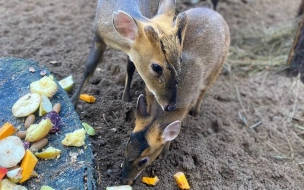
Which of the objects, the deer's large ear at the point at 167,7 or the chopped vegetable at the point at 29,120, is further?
the deer's large ear at the point at 167,7

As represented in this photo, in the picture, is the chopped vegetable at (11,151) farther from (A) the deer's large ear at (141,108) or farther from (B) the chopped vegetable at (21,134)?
(A) the deer's large ear at (141,108)

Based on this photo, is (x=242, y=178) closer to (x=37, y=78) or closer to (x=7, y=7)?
(x=37, y=78)

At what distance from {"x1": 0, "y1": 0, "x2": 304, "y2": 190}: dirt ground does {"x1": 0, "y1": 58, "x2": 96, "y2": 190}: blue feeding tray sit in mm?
318

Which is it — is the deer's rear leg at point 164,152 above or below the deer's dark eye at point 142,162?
below

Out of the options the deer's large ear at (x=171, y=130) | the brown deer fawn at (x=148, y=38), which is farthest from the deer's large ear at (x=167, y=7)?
the deer's large ear at (x=171, y=130)

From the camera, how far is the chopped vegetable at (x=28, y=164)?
2896mm

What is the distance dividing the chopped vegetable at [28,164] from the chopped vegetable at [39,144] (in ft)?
0.21

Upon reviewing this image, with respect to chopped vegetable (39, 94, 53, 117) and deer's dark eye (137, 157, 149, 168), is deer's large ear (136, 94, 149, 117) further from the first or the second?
chopped vegetable (39, 94, 53, 117)

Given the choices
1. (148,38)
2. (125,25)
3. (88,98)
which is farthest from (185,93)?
(88,98)

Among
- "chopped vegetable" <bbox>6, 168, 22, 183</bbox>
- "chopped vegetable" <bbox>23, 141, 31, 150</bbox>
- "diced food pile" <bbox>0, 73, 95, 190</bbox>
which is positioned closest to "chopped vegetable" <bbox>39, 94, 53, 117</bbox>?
"diced food pile" <bbox>0, 73, 95, 190</bbox>

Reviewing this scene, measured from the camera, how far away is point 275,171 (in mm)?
3832

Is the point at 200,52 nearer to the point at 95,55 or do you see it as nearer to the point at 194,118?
the point at 194,118

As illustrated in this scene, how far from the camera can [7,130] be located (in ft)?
10.2

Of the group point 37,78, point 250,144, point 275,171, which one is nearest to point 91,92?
point 37,78
